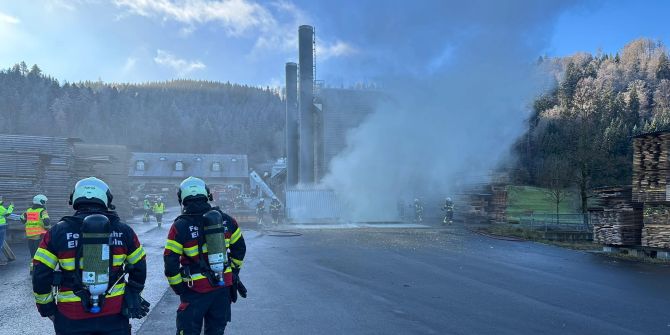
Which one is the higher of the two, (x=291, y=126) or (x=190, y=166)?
(x=291, y=126)

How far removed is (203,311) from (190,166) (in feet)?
180

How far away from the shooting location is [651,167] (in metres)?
12.7

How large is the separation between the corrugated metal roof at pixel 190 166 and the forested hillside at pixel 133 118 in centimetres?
1773

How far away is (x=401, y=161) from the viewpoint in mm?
25797

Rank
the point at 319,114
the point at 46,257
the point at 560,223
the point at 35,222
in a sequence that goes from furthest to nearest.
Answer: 1. the point at 319,114
2. the point at 560,223
3. the point at 35,222
4. the point at 46,257

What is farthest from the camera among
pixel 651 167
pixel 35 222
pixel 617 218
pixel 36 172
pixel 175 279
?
pixel 36 172

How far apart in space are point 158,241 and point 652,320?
13.2 m

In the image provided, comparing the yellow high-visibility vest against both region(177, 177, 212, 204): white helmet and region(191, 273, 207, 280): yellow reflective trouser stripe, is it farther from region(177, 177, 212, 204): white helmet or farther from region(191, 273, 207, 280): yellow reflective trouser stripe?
region(191, 273, 207, 280): yellow reflective trouser stripe

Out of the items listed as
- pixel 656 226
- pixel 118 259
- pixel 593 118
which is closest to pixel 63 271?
pixel 118 259

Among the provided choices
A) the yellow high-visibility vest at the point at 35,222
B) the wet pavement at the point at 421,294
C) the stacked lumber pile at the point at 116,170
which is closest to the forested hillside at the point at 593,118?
the wet pavement at the point at 421,294

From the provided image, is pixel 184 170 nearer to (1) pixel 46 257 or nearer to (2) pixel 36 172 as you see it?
(2) pixel 36 172

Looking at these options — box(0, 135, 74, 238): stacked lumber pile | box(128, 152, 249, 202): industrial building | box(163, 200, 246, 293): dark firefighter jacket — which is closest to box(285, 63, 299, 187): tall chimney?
box(0, 135, 74, 238): stacked lumber pile

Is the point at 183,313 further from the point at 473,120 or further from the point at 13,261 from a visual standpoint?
the point at 473,120

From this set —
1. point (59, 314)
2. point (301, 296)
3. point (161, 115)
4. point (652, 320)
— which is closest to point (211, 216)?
point (59, 314)
